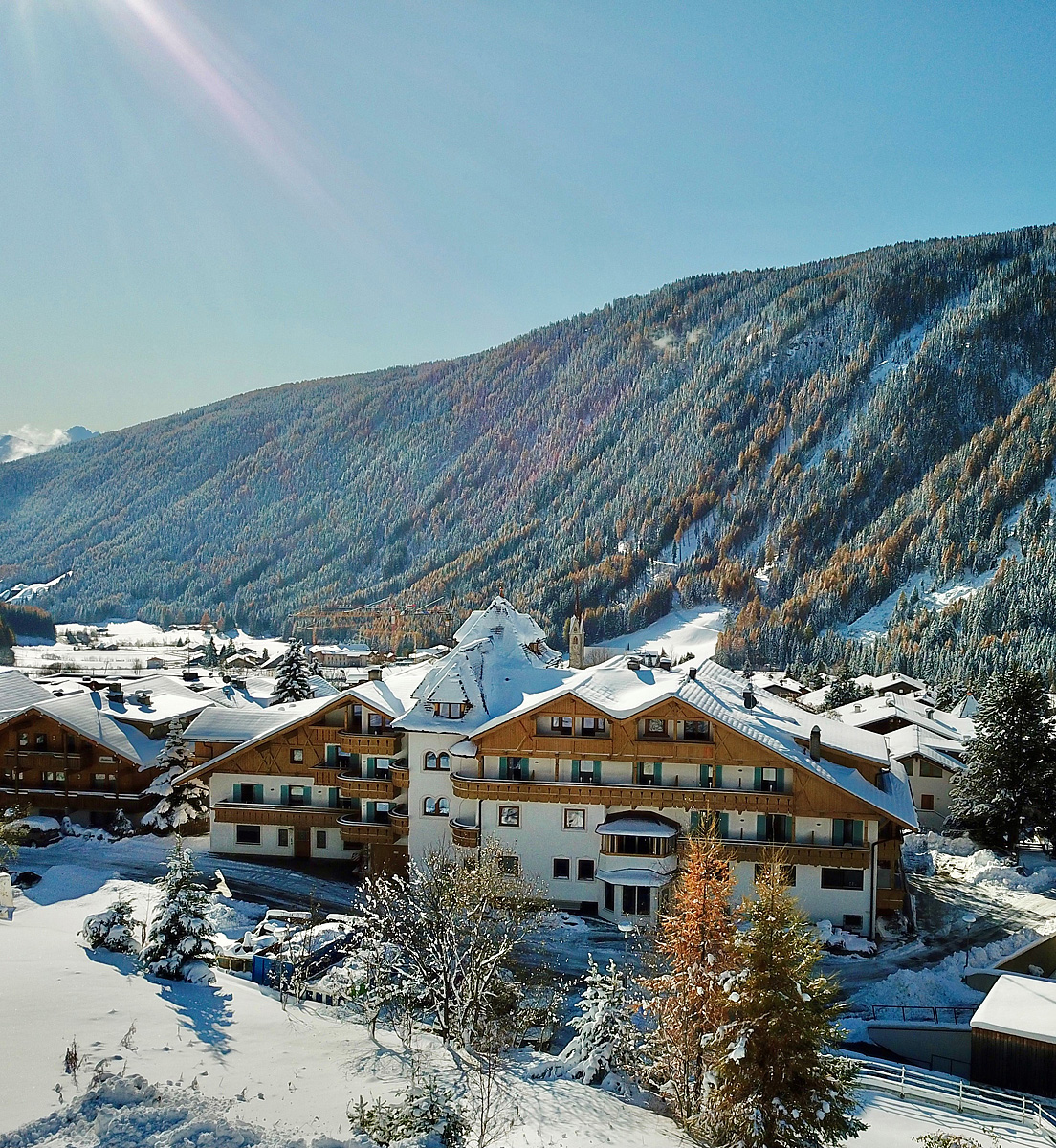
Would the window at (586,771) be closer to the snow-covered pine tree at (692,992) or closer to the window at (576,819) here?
the window at (576,819)

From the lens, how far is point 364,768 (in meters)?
44.8

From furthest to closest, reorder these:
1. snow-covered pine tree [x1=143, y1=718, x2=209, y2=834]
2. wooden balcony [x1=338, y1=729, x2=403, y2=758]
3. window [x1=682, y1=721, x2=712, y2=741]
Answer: snow-covered pine tree [x1=143, y1=718, x2=209, y2=834] < wooden balcony [x1=338, y1=729, x2=403, y2=758] < window [x1=682, y1=721, x2=712, y2=741]

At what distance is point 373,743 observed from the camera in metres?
44.4

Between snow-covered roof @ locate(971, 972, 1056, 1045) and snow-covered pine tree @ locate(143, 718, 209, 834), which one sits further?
snow-covered pine tree @ locate(143, 718, 209, 834)

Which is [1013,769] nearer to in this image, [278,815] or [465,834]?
[465,834]

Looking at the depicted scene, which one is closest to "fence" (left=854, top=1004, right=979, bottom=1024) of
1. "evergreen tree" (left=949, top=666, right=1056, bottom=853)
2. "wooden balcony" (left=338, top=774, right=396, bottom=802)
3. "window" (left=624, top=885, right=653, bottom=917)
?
"window" (left=624, top=885, right=653, bottom=917)

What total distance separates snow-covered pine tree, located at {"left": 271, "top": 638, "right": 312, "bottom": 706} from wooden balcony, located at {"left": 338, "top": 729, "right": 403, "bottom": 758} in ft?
66.5

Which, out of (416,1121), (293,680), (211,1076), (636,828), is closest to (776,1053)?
(416,1121)

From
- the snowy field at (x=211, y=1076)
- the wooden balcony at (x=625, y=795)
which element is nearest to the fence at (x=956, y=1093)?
the snowy field at (x=211, y=1076)

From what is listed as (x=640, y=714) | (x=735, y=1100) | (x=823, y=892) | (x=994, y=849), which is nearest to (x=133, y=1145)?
(x=735, y=1100)

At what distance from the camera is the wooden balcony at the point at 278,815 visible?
45.8 m

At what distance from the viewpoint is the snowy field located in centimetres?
1483

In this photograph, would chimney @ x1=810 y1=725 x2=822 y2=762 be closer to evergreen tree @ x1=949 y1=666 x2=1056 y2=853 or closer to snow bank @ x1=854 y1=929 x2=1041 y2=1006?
snow bank @ x1=854 y1=929 x2=1041 y2=1006

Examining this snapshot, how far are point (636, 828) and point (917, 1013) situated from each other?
1250 cm
